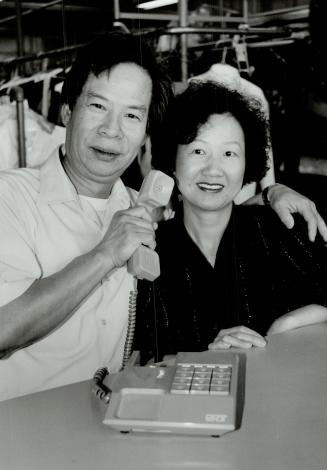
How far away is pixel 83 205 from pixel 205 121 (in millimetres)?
437

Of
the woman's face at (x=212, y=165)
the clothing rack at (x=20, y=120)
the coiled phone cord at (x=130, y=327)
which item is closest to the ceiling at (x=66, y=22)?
the clothing rack at (x=20, y=120)

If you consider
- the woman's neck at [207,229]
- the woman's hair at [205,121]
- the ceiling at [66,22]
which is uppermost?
the ceiling at [66,22]

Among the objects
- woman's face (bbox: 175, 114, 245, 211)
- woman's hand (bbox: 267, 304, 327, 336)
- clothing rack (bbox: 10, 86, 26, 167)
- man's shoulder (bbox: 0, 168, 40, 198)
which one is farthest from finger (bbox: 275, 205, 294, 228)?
clothing rack (bbox: 10, 86, 26, 167)

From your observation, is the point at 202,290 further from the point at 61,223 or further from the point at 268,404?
the point at 268,404

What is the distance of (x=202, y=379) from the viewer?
3.18ft

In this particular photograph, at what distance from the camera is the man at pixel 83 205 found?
4.86 ft

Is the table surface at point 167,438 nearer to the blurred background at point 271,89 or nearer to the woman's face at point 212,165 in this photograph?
the woman's face at point 212,165

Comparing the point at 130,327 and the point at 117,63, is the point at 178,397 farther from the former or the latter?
the point at 117,63

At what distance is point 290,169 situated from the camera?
2742mm

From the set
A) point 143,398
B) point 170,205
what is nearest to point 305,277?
point 170,205

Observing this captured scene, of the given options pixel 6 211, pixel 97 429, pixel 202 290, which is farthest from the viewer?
pixel 202 290

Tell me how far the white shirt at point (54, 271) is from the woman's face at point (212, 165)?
0.91ft

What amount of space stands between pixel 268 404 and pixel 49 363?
698 millimetres

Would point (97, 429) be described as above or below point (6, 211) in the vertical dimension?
below
